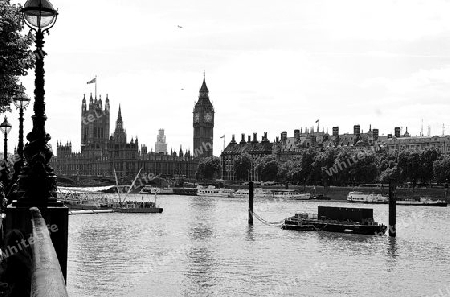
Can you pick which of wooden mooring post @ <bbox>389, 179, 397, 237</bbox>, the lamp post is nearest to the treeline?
wooden mooring post @ <bbox>389, 179, 397, 237</bbox>

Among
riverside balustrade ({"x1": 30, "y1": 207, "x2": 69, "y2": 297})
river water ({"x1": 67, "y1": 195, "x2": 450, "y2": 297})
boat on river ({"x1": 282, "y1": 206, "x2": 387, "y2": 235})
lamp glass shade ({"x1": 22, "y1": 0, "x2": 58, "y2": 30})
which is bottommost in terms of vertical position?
river water ({"x1": 67, "y1": 195, "x2": 450, "y2": 297})

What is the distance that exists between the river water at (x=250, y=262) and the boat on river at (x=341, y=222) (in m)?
1.29

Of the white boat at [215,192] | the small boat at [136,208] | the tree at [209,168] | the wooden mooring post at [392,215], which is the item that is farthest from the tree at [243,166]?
the wooden mooring post at [392,215]

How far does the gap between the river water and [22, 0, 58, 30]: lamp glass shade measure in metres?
15.4

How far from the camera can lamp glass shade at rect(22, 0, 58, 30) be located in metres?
8.37

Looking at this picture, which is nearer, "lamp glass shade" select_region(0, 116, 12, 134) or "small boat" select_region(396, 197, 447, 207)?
"lamp glass shade" select_region(0, 116, 12, 134)

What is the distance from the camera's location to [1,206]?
1482 cm

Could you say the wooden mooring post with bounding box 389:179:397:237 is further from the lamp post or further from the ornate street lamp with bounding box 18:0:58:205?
the ornate street lamp with bounding box 18:0:58:205

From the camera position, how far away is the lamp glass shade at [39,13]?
27.5 ft

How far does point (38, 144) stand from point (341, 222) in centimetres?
4552

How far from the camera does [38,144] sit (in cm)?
841

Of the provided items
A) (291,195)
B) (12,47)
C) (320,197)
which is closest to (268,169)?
(291,195)

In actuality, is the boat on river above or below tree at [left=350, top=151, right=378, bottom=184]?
below

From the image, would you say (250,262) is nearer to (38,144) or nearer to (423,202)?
(38,144)
